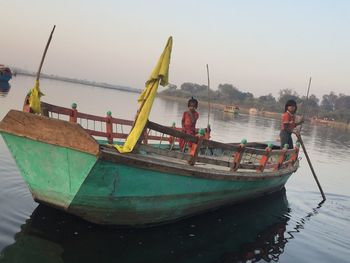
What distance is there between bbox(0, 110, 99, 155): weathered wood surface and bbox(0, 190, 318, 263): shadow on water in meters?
1.54

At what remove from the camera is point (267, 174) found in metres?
9.73

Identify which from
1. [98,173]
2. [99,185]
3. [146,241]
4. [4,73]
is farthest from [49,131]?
[4,73]

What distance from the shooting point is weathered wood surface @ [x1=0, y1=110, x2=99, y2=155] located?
5.54m

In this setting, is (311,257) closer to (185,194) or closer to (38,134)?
(185,194)

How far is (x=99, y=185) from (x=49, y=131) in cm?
113

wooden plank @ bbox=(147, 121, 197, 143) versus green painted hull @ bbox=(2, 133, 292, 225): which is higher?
wooden plank @ bbox=(147, 121, 197, 143)

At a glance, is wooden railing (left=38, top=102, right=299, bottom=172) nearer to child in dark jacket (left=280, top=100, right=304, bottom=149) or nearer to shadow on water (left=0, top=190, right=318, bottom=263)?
child in dark jacket (left=280, top=100, right=304, bottom=149)

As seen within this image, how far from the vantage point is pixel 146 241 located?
6422 mm

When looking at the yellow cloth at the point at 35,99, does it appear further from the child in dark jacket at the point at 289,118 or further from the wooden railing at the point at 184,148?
the child in dark jacket at the point at 289,118

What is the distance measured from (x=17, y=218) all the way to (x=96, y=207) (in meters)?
1.55

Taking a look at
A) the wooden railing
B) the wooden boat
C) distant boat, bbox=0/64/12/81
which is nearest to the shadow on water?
the wooden boat

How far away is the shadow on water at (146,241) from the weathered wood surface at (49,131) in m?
1.54

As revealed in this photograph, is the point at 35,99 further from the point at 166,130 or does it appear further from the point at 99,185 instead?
the point at 166,130

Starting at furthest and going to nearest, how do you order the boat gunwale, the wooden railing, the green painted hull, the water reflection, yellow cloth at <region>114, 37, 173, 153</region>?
the water reflection
the wooden railing
yellow cloth at <region>114, 37, 173, 153</region>
the green painted hull
the boat gunwale
